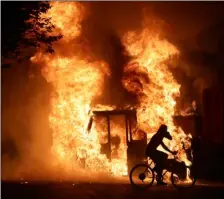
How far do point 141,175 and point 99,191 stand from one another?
1760mm

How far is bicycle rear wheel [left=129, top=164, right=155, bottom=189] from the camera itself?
556 inches

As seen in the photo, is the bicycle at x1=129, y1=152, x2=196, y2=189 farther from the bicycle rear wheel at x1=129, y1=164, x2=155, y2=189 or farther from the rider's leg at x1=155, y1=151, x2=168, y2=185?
the rider's leg at x1=155, y1=151, x2=168, y2=185

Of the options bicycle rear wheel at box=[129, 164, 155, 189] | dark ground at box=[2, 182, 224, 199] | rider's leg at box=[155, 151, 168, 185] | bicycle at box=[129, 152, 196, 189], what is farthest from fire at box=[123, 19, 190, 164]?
dark ground at box=[2, 182, 224, 199]

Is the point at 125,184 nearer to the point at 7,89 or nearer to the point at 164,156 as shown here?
the point at 164,156

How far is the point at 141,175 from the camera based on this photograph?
46.6 feet

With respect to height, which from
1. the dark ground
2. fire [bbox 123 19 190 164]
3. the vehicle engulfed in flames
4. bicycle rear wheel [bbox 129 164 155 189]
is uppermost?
fire [bbox 123 19 190 164]

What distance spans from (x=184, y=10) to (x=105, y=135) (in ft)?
23.8

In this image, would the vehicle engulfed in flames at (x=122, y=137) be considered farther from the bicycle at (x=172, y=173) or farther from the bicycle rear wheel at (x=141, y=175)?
the bicycle at (x=172, y=173)

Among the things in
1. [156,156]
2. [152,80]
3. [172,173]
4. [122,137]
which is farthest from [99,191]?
[152,80]

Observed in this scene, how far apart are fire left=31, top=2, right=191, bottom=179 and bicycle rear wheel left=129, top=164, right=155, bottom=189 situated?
177 inches

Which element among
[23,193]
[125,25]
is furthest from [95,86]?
[23,193]

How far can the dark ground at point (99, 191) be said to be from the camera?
39.5 ft

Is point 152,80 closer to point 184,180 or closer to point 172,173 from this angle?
point 184,180

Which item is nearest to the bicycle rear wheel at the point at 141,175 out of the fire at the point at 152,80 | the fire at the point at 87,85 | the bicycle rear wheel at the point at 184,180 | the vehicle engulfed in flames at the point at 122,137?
the bicycle rear wheel at the point at 184,180
